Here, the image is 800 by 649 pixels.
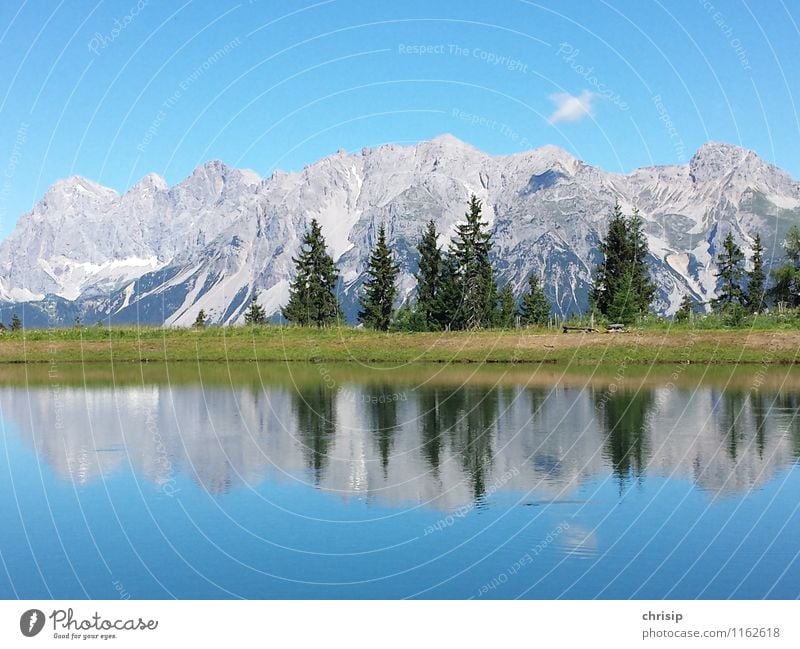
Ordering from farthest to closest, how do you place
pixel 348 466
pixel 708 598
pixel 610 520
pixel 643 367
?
pixel 643 367 < pixel 348 466 < pixel 610 520 < pixel 708 598

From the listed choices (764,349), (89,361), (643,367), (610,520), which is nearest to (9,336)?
(89,361)

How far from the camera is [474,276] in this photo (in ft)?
302

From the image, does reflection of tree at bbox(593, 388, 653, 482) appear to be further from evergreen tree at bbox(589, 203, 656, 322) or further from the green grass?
evergreen tree at bbox(589, 203, 656, 322)

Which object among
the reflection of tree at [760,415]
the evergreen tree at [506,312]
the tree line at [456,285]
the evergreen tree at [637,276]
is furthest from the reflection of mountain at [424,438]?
the evergreen tree at [506,312]

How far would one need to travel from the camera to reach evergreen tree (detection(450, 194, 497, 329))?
300 feet

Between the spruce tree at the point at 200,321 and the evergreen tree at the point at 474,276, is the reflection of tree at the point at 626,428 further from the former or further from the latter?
the spruce tree at the point at 200,321

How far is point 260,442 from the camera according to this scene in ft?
112

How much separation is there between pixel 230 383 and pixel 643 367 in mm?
28014

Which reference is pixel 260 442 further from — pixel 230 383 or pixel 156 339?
pixel 156 339

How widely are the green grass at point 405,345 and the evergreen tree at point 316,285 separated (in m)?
8.45

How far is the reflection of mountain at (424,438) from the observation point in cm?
2783

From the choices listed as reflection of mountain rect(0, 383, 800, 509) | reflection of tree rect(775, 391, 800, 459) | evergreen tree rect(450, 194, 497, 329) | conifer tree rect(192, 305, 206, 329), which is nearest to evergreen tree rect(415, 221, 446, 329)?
evergreen tree rect(450, 194, 497, 329)

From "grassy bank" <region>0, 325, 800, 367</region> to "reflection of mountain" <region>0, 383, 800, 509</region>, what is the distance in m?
20.2

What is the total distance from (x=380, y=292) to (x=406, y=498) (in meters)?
71.8
